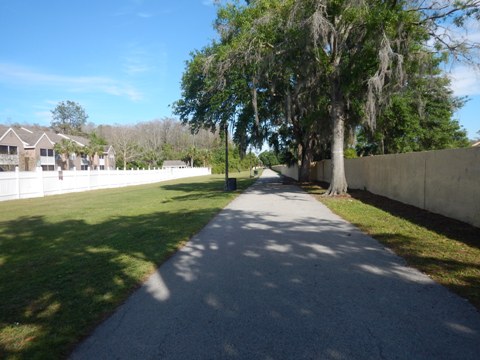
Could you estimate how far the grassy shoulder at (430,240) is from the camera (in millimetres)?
4996

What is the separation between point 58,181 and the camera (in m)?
26.2

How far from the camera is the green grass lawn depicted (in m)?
3.64

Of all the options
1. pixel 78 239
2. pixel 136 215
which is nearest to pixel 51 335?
pixel 78 239

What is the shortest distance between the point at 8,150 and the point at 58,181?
3122 centimetres

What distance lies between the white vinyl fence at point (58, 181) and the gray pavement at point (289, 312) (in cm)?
1927

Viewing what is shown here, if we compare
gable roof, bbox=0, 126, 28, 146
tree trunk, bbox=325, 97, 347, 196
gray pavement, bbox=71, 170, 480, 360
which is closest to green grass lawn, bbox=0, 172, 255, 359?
gray pavement, bbox=71, 170, 480, 360

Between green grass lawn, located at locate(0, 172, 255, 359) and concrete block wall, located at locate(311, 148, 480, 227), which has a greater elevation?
concrete block wall, located at locate(311, 148, 480, 227)

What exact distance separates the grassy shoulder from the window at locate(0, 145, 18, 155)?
51244 mm

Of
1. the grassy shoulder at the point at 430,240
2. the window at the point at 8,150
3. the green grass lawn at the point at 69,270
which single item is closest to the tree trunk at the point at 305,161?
the grassy shoulder at the point at 430,240

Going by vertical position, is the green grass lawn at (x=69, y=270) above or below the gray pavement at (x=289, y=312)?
below

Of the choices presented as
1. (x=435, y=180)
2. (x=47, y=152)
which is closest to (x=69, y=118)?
(x=47, y=152)

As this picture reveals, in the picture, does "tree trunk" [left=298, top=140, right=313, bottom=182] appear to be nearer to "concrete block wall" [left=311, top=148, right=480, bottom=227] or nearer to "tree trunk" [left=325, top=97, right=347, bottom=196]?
"tree trunk" [left=325, top=97, right=347, bottom=196]

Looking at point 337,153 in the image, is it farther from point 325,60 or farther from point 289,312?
point 289,312

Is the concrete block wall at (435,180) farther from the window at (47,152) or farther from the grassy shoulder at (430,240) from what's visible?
the window at (47,152)
